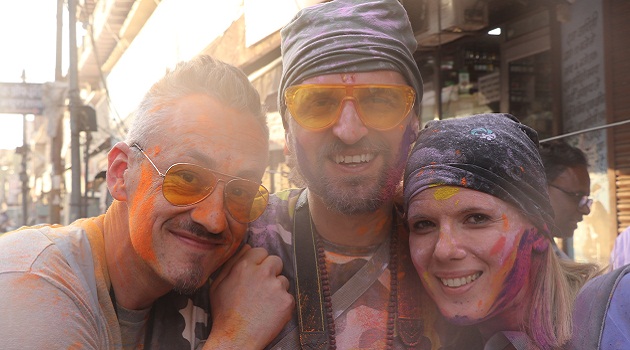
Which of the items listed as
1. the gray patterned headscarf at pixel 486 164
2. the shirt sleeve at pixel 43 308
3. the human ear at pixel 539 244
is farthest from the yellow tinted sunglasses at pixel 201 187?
the human ear at pixel 539 244

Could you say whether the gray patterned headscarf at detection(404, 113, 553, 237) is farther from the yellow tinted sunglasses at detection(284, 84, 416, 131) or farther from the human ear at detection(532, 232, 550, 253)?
the yellow tinted sunglasses at detection(284, 84, 416, 131)

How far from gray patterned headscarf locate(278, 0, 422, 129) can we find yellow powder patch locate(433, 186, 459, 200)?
609 mm

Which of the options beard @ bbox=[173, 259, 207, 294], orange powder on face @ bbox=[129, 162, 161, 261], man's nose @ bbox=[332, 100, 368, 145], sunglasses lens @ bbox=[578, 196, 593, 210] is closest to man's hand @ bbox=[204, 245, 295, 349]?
beard @ bbox=[173, 259, 207, 294]

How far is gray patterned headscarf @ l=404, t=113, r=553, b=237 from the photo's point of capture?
241 centimetres

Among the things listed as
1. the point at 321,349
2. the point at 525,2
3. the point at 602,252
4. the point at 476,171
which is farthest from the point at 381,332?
the point at 525,2

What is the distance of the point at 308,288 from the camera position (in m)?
2.63

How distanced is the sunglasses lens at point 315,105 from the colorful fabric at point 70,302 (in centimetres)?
85

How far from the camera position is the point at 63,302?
6.93 feet

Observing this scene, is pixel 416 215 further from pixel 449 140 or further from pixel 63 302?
pixel 63 302

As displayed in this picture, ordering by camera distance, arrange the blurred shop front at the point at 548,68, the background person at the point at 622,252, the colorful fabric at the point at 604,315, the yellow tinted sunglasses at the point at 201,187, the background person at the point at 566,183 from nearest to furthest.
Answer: the colorful fabric at the point at 604,315 → the yellow tinted sunglasses at the point at 201,187 → the background person at the point at 622,252 → the background person at the point at 566,183 → the blurred shop front at the point at 548,68

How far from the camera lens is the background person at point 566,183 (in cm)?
521

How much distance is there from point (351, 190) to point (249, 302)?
0.61 m

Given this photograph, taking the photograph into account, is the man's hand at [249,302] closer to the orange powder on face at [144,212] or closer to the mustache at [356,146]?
the orange powder on face at [144,212]

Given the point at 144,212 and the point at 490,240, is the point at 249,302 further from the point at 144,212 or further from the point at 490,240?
the point at 490,240
